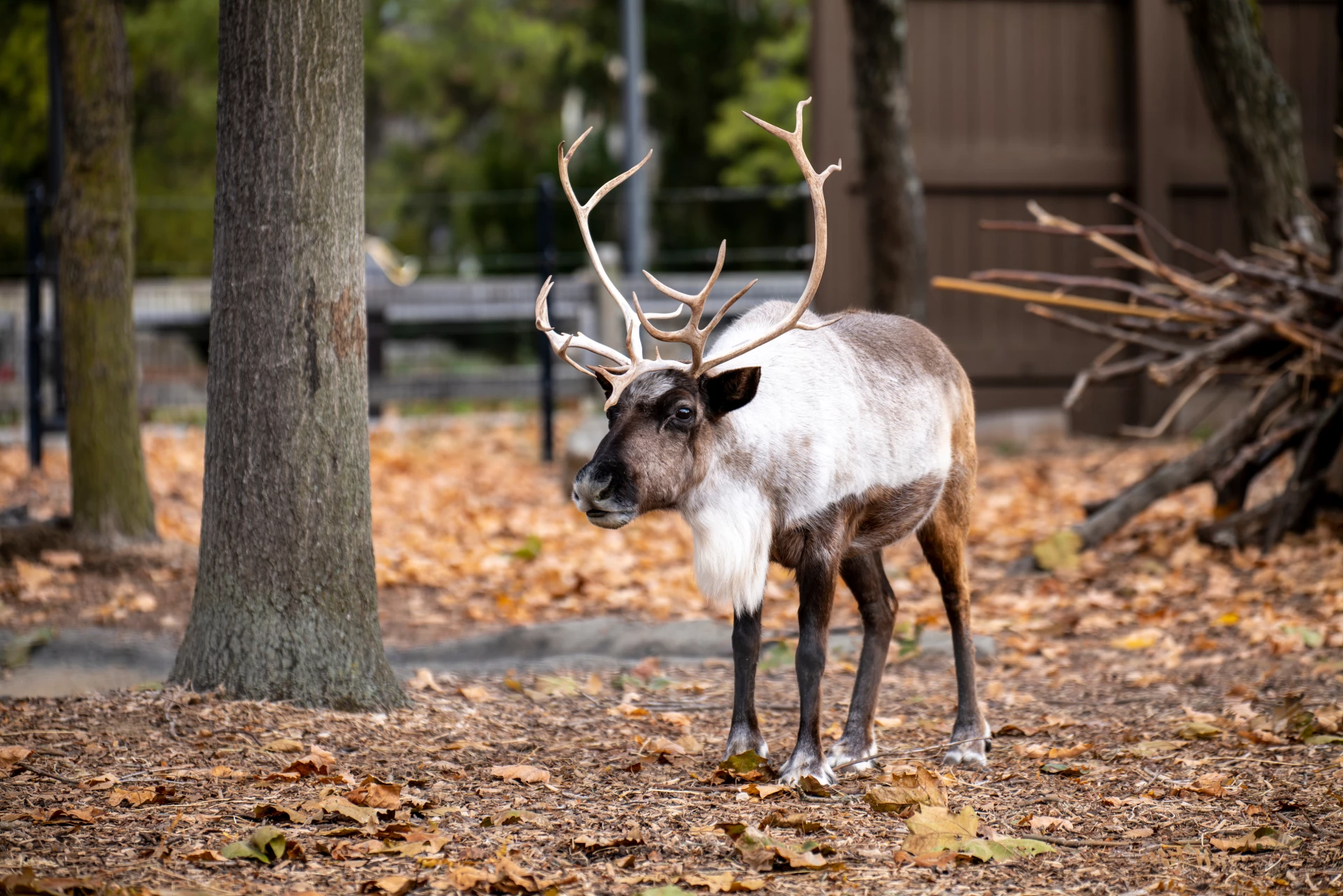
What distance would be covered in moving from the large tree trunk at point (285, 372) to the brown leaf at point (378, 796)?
3.06 ft

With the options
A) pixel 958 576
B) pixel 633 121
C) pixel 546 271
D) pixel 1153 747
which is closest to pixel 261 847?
pixel 958 576

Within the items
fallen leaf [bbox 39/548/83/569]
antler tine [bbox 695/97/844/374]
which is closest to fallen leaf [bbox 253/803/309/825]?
antler tine [bbox 695/97/844/374]

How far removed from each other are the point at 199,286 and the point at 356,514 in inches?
478

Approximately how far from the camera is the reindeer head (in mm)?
4102

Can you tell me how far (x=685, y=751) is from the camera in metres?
4.70

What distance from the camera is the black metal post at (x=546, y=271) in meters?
11.4

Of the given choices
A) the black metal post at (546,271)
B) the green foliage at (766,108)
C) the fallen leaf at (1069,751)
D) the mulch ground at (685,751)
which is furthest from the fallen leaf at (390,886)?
the green foliage at (766,108)

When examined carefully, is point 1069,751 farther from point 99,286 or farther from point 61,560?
point 99,286

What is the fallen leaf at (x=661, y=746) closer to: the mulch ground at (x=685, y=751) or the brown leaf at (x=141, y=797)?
the mulch ground at (x=685, y=751)

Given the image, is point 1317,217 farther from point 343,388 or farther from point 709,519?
point 343,388

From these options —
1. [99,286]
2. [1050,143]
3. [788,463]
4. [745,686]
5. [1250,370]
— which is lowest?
[745,686]

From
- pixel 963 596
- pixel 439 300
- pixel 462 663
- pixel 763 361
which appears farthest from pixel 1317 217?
pixel 439 300

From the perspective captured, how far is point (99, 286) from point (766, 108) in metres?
15.7

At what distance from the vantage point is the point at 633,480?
412 cm
